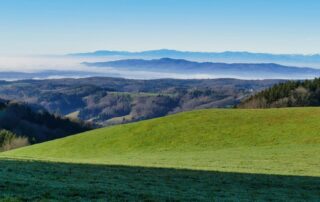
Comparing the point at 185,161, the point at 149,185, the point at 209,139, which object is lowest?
the point at 209,139

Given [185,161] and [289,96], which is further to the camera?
[289,96]

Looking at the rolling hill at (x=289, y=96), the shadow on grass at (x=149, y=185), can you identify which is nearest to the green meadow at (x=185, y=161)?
the shadow on grass at (x=149, y=185)

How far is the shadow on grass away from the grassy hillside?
15.2 m

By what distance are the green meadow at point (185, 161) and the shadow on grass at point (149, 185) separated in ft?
0.14

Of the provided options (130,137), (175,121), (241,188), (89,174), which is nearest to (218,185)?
(241,188)

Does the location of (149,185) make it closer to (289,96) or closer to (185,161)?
(185,161)

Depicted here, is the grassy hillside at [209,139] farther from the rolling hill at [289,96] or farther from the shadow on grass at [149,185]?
the rolling hill at [289,96]

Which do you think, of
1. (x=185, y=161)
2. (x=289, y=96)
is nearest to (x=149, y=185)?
(x=185, y=161)

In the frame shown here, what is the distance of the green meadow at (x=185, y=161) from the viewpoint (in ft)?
73.0

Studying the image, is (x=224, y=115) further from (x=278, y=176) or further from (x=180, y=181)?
(x=180, y=181)

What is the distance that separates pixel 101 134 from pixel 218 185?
4953 centimetres

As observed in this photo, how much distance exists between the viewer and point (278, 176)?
34.2 meters

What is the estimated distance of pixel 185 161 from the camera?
150ft

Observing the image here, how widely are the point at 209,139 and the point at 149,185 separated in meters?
40.8
